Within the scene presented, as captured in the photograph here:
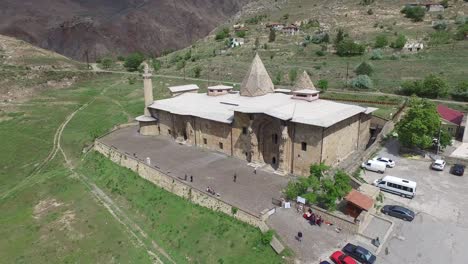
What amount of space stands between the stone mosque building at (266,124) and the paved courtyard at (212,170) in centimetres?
162

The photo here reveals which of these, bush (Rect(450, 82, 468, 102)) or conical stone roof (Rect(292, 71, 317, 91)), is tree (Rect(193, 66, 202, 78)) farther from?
bush (Rect(450, 82, 468, 102))

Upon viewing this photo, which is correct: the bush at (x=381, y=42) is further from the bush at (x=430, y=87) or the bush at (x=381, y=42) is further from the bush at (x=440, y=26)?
the bush at (x=430, y=87)

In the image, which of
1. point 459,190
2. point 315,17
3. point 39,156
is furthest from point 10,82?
point 315,17

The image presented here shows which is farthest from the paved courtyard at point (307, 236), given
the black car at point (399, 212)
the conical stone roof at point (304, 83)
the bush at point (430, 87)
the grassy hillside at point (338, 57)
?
the grassy hillside at point (338, 57)

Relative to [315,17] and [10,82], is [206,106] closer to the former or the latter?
[10,82]

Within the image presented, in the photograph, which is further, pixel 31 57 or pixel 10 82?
pixel 31 57

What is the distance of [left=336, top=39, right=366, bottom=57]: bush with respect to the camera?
90.5 metres

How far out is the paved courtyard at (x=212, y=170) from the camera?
30844 mm

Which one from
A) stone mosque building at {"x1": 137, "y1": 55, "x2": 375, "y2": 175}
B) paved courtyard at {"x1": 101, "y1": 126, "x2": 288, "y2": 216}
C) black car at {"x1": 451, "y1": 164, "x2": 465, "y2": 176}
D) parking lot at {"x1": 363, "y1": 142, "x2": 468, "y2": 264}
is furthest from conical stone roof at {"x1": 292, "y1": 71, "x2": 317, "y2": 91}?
black car at {"x1": 451, "y1": 164, "x2": 465, "y2": 176}

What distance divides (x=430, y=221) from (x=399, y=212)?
2.32 metres

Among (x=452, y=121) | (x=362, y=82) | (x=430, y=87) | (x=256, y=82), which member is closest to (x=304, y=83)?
(x=256, y=82)

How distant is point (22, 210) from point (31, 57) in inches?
3576

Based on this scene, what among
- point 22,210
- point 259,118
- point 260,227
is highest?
point 259,118

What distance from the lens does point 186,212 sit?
3120cm
